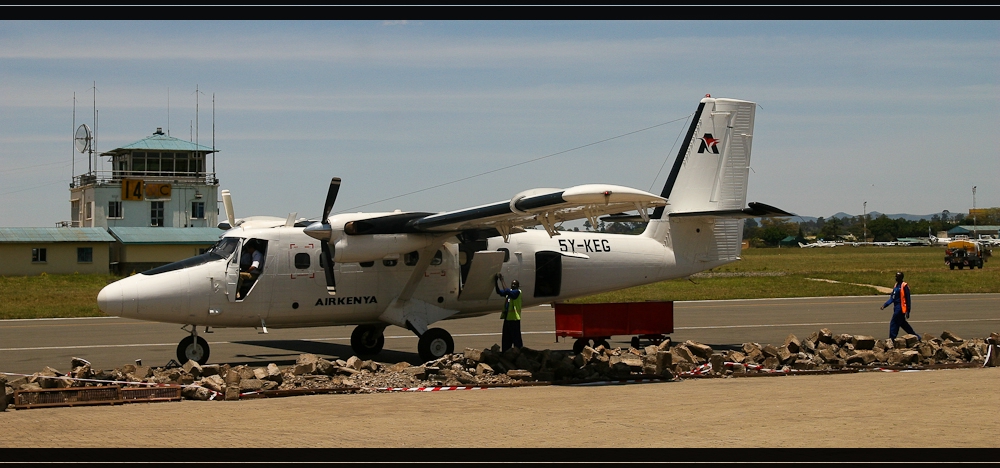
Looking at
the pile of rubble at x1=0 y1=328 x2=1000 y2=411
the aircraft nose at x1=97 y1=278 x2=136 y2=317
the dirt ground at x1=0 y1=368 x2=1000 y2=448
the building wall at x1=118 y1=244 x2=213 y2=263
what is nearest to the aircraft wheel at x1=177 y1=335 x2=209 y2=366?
the aircraft nose at x1=97 y1=278 x2=136 y2=317

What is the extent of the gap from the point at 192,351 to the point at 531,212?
7.10 m

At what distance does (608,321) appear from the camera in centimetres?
1970

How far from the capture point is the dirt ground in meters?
10.3

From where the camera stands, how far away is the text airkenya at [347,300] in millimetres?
18391

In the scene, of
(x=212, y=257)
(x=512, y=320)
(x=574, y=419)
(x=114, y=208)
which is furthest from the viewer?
(x=114, y=208)

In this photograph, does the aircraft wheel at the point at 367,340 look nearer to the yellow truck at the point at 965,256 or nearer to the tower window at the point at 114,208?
the tower window at the point at 114,208

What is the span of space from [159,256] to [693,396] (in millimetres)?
50723

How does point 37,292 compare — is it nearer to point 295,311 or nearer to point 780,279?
point 295,311

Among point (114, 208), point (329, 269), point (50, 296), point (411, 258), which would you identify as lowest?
point (50, 296)

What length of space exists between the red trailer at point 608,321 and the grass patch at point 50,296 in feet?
59.3

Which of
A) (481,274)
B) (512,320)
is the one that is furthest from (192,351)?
(512,320)

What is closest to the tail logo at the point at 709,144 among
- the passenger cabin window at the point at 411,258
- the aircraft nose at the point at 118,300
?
the passenger cabin window at the point at 411,258

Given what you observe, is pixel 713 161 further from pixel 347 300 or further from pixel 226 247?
pixel 226 247
